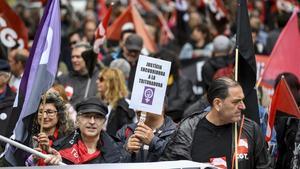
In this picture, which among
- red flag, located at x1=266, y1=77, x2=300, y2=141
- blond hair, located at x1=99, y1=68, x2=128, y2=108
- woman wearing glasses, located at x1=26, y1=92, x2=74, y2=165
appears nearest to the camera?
woman wearing glasses, located at x1=26, y1=92, x2=74, y2=165

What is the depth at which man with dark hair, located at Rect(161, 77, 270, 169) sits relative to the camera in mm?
9047

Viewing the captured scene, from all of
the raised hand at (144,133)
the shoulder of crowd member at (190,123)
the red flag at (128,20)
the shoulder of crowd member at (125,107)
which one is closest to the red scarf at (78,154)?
the raised hand at (144,133)

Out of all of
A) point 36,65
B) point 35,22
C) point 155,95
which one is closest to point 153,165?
point 155,95

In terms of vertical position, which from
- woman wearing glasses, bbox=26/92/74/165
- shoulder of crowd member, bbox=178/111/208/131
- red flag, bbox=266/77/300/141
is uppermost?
red flag, bbox=266/77/300/141

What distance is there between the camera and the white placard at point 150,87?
9.24 metres

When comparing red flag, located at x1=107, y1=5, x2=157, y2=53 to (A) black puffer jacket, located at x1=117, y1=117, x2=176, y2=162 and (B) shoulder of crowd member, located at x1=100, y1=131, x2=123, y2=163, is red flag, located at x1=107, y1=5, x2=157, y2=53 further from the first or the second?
(B) shoulder of crowd member, located at x1=100, y1=131, x2=123, y2=163

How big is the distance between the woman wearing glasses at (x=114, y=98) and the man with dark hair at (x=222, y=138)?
9.67 ft

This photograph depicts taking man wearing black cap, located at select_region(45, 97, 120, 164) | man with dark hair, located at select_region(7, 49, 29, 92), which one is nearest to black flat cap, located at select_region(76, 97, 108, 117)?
man wearing black cap, located at select_region(45, 97, 120, 164)

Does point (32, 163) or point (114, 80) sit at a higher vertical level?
point (114, 80)

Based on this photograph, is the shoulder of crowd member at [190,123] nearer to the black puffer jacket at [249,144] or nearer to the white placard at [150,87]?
the black puffer jacket at [249,144]

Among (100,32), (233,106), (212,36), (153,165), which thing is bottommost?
(153,165)

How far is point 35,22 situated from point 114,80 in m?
9.22

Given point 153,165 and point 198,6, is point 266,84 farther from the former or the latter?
point 198,6

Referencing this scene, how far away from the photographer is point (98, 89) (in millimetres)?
12805
